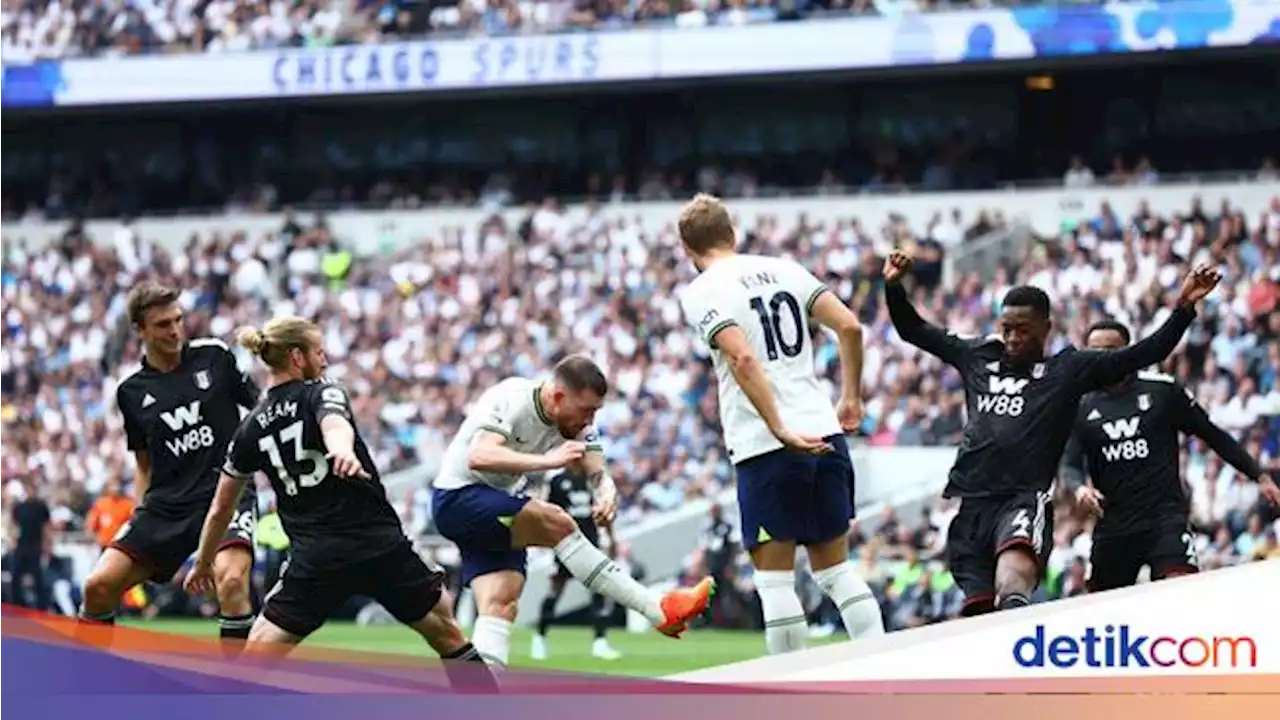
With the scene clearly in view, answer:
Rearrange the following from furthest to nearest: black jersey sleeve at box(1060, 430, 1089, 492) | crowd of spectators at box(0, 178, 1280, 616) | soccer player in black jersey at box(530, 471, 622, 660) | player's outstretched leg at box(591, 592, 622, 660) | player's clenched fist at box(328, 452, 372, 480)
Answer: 1. crowd of spectators at box(0, 178, 1280, 616)
2. player's outstretched leg at box(591, 592, 622, 660)
3. soccer player in black jersey at box(530, 471, 622, 660)
4. black jersey sleeve at box(1060, 430, 1089, 492)
5. player's clenched fist at box(328, 452, 372, 480)

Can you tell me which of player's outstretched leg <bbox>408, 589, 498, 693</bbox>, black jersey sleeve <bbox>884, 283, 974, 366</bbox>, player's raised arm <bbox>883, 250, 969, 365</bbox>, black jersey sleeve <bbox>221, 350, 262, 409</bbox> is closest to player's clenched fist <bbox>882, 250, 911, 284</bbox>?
player's raised arm <bbox>883, 250, 969, 365</bbox>

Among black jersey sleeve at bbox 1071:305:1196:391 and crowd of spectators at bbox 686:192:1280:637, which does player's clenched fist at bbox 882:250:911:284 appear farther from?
crowd of spectators at bbox 686:192:1280:637

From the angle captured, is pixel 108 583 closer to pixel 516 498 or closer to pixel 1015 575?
pixel 516 498

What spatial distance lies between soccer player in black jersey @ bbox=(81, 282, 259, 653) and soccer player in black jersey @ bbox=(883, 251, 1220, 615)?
3.71 metres

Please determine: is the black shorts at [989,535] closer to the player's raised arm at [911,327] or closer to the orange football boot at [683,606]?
the player's raised arm at [911,327]

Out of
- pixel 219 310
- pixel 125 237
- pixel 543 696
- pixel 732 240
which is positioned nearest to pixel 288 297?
pixel 219 310

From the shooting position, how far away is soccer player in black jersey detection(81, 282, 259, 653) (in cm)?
1377

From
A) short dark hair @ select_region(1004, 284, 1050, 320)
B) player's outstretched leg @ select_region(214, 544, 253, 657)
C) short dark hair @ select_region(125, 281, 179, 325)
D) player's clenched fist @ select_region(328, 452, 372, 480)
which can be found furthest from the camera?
short dark hair @ select_region(125, 281, 179, 325)

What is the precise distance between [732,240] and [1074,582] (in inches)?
447

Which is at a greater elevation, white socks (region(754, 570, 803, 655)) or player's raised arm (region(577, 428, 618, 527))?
player's raised arm (region(577, 428, 618, 527))

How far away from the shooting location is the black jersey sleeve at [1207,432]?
1374 centimetres

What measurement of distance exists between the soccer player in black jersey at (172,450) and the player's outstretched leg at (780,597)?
306 centimetres

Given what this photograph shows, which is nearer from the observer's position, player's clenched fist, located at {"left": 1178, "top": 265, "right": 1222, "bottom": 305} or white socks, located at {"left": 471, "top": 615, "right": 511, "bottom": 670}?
player's clenched fist, located at {"left": 1178, "top": 265, "right": 1222, "bottom": 305}

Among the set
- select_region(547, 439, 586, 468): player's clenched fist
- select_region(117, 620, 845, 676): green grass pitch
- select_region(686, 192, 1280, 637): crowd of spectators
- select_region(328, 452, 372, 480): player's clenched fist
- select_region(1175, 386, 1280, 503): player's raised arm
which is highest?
select_region(328, 452, 372, 480): player's clenched fist
